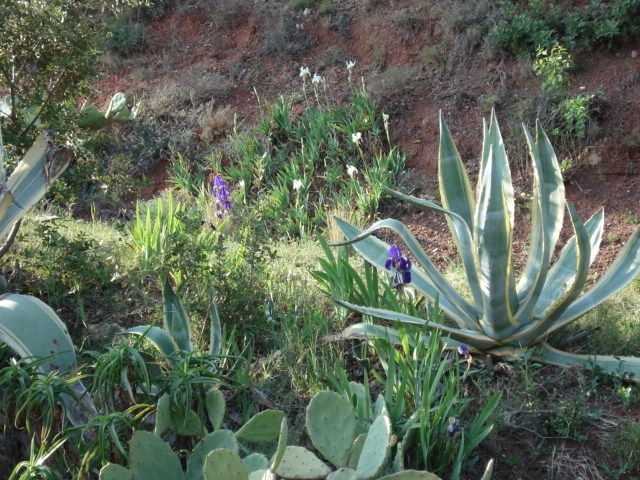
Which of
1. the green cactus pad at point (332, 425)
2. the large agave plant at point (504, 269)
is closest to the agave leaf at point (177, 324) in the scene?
the large agave plant at point (504, 269)

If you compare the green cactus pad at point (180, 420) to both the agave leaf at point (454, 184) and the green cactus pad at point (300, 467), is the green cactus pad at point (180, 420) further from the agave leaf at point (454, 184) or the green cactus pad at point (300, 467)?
the agave leaf at point (454, 184)

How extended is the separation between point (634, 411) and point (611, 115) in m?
4.44

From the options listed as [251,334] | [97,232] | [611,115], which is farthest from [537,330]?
[611,115]

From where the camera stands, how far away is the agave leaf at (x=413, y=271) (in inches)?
140

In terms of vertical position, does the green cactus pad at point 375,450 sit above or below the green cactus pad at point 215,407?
above

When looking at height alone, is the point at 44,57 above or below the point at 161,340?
above

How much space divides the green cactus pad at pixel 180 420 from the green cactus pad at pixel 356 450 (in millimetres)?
569

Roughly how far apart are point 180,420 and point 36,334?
0.70 m

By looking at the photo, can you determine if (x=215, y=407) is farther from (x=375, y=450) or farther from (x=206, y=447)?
(x=375, y=450)

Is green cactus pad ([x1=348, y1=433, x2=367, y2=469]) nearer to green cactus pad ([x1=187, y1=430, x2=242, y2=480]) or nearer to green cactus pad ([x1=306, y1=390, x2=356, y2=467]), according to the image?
green cactus pad ([x1=306, y1=390, x2=356, y2=467])

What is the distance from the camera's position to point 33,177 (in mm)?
3582

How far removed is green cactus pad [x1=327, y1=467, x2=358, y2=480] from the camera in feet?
7.22

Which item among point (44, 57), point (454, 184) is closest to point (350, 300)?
point (454, 184)

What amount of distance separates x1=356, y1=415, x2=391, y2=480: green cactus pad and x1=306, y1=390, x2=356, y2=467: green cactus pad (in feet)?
0.48
